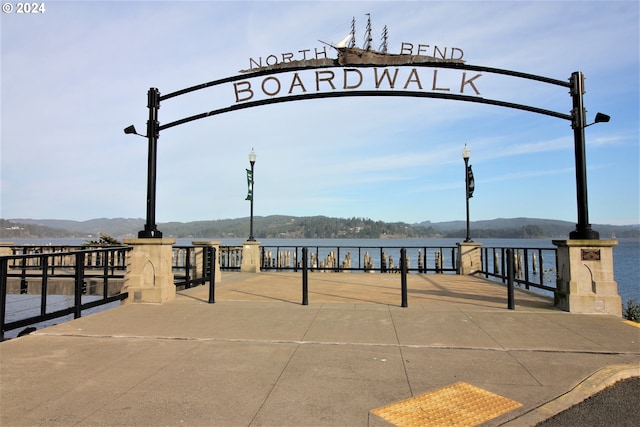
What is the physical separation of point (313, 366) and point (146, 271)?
570cm

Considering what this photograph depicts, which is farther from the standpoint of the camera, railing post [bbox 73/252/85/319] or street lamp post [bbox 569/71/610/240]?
street lamp post [bbox 569/71/610/240]

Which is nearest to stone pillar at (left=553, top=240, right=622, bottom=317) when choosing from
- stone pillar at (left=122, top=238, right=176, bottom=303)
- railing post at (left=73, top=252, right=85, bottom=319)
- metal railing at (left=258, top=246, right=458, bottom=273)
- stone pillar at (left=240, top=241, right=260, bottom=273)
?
metal railing at (left=258, top=246, right=458, bottom=273)

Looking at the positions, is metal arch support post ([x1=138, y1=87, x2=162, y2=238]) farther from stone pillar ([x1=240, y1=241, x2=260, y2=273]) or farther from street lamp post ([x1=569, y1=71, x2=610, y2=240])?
street lamp post ([x1=569, y1=71, x2=610, y2=240])

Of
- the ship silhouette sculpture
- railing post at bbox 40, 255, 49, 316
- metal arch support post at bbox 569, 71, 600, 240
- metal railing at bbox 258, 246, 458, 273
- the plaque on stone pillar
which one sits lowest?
metal railing at bbox 258, 246, 458, 273

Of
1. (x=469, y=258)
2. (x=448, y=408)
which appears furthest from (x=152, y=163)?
(x=469, y=258)

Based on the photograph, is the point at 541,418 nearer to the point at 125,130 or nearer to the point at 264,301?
the point at 264,301

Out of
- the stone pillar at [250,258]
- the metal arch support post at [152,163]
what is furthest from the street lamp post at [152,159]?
the stone pillar at [250,258]

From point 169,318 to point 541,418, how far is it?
6087 millimetres

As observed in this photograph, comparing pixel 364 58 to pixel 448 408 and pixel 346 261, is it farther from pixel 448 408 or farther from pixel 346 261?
pixel 346 261

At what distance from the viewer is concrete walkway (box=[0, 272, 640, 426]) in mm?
3490

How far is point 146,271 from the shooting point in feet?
29.1

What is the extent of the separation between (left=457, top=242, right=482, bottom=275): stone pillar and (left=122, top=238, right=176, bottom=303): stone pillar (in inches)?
472

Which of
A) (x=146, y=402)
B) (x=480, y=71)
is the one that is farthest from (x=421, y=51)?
(x=146, y=402)

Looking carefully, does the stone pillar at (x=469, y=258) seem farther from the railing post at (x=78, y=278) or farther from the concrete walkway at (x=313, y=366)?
the railing post at (x=78, y=278)
